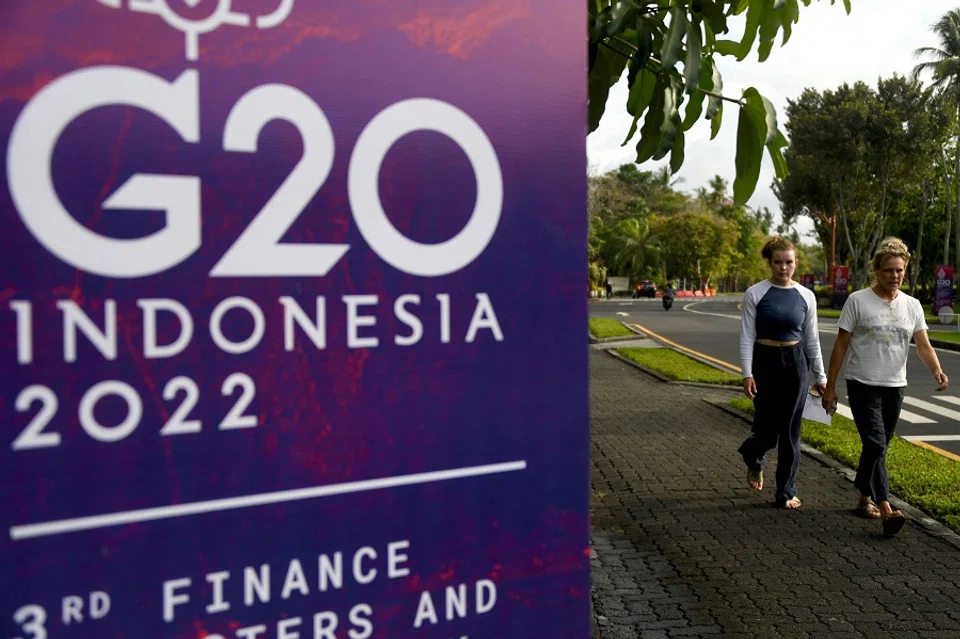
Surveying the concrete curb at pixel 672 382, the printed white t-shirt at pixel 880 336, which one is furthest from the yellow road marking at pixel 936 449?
the concrete curb at pixel 672 382

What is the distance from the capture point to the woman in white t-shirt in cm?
553

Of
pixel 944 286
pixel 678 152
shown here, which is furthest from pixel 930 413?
pixel 944 286

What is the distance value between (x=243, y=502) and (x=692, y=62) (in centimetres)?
184

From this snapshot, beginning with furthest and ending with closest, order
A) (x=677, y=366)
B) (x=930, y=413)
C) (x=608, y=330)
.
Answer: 1. (x=608, y=330)
2. (x=677, y=366)
3. (x=930, y=413)

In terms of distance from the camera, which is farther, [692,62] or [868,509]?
[868,509]

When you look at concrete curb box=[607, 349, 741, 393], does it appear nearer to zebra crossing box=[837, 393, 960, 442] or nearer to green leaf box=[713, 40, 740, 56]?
→ zebra crossing box=[837, 393, 960, 442]

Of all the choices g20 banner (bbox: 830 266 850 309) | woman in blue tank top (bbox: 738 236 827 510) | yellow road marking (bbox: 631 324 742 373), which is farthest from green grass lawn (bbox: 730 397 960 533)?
g20 banner (bbox: 830 266 850 309)

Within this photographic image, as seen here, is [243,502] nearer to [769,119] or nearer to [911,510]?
[769,119]

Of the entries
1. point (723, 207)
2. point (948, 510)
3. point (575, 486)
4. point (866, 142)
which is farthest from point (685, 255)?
point (575, 486)

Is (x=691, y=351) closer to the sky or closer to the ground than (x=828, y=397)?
closer to the ground

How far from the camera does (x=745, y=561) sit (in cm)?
508

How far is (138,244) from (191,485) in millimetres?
399

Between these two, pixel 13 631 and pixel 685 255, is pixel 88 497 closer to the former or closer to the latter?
pixel 13 631

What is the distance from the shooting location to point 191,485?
1478 mm
